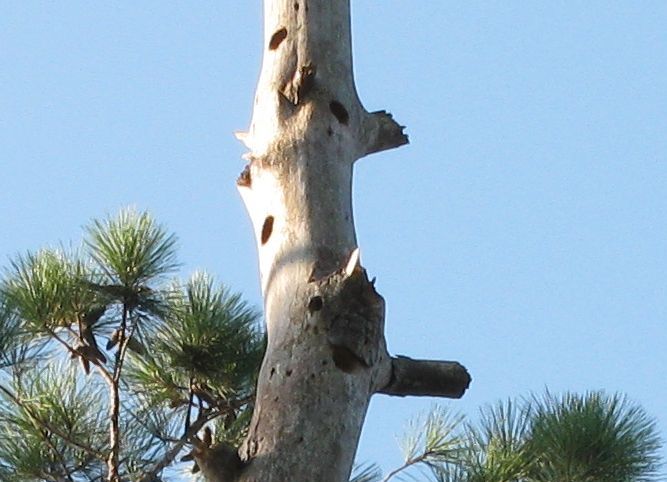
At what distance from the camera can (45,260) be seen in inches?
111

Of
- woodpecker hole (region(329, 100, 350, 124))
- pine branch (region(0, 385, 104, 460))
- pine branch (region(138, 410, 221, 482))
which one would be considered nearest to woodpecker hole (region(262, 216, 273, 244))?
woodpecker hole (region(329, 100, 350, 124))

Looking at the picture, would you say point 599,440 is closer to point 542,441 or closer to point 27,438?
point 542,441

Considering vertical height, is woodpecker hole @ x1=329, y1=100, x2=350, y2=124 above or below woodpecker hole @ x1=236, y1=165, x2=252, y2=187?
→ above

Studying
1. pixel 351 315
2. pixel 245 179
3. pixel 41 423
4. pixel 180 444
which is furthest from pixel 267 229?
pixel 41 423

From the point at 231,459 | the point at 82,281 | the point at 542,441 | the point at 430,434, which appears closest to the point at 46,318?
the point at 82,281

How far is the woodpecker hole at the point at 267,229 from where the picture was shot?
2012mm

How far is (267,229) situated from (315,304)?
23cm

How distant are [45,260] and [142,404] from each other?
0.35 meters

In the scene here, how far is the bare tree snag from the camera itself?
173cm

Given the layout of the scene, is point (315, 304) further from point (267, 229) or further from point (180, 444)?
point (180, 444)

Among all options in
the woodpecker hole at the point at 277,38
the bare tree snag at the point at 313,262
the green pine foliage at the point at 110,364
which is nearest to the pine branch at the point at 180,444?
the green pine foliage at the point at 110,364

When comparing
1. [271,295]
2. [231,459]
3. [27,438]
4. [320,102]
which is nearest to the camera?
[231,459]

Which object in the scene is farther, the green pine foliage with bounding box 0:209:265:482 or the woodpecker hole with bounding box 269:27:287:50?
the green pine foliage with bounding box 0:209:265:482

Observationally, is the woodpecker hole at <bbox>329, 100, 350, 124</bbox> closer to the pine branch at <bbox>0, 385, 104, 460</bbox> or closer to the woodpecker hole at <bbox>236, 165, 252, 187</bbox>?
the woodpecker hole at <bbox>236, 165, 252, 187</bbox>
